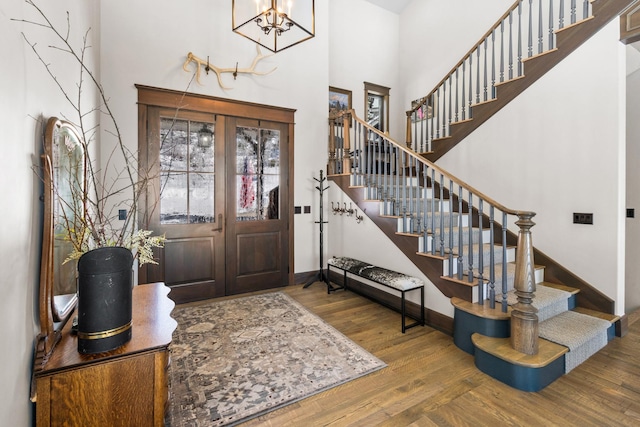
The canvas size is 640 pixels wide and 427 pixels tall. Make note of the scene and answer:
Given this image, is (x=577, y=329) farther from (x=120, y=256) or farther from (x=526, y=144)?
(x=120, y=256)

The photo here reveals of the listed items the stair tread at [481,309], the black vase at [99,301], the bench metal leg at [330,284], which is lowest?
the bench metal leg at [330,284]

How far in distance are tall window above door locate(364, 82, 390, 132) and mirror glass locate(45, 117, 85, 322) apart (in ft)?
18.0

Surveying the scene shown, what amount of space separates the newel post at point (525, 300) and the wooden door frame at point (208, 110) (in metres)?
3.12

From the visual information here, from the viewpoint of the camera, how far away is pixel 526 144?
3695 millimetres

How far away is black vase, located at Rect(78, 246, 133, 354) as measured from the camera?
4.63 ft

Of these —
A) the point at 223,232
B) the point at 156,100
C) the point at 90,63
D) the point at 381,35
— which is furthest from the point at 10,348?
the point at 381,35

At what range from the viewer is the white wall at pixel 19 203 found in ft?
3.76

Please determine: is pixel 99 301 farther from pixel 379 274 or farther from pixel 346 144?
pixel 346 144

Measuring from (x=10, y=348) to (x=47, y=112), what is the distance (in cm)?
118

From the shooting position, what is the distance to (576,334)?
8.55ft

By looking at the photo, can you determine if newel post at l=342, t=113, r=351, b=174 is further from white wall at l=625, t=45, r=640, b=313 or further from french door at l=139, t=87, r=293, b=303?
white wall at l=625, t=45, r=640, b=313

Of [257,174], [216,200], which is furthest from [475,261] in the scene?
[216,200]

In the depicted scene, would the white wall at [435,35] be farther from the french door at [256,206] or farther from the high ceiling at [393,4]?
the french door at [256,206]

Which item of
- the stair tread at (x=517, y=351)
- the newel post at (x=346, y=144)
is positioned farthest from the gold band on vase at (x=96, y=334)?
the newel post at (x=346, y=144)
